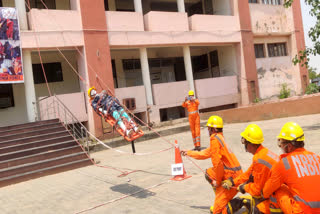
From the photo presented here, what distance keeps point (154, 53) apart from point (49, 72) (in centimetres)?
722

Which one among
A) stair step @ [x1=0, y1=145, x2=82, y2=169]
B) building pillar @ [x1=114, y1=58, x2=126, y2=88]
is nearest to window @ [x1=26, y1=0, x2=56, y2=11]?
building pillar @ [x1=114, y1=58, x2=126, y2=88]

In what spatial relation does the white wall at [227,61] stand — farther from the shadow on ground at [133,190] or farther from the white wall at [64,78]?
the shadow on ground at [133,190]

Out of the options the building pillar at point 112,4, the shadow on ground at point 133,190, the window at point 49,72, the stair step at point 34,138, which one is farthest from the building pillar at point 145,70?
the shadow on ground at point 133,190

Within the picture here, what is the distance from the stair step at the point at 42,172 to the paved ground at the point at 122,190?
0.31 metres

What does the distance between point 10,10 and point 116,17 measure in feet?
16.2

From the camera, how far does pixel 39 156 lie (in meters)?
9.38

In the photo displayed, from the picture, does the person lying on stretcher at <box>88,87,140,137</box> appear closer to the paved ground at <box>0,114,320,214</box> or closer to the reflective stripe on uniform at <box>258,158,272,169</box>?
the paved ground at <box>0,114,320,214</box>

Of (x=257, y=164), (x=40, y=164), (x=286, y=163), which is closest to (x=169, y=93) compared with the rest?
(x=40, y=164)

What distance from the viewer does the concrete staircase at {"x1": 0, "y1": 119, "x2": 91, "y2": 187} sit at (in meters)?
8.73

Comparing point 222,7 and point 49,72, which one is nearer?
point 49,72

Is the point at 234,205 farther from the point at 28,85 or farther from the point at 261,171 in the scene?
the point at 28,85

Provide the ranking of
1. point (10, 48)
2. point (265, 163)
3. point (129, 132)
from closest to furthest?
point (265, 163), point (129, 132), point (10, 48)

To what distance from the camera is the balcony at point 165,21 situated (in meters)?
15.5

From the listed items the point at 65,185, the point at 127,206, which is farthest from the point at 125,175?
the point at 127,206
